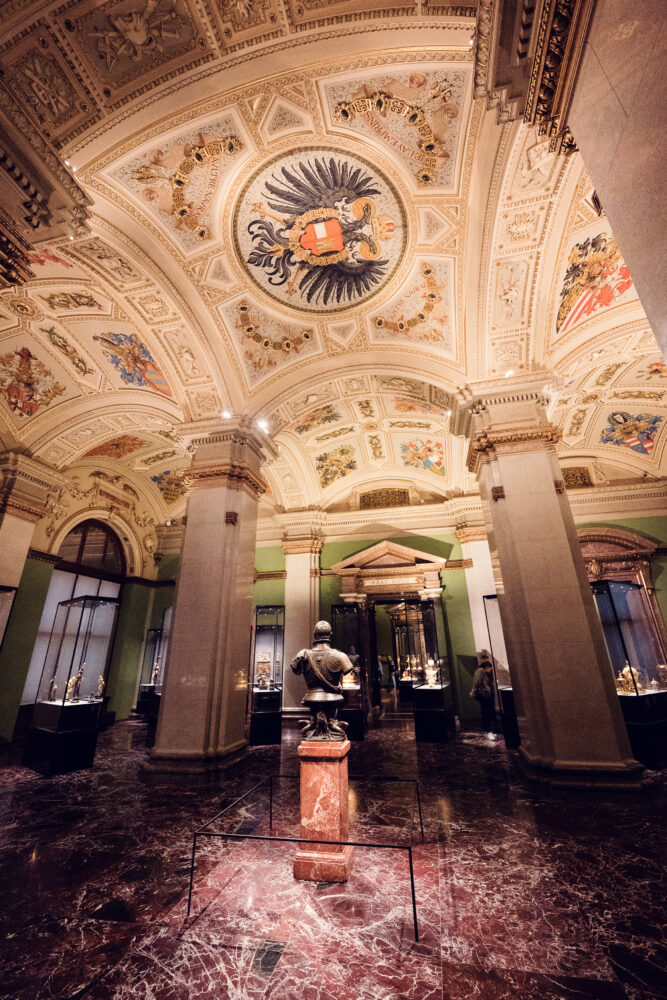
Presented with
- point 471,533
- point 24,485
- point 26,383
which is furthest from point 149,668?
point 471,533

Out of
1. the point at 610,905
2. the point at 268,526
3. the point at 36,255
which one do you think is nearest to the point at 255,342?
the point at 36,255

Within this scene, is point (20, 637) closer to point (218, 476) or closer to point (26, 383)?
point (26, 383)

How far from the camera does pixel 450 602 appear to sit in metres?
11.7

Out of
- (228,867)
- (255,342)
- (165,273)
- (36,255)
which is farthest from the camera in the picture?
(255,342)

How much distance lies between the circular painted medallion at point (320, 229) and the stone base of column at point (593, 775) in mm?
7748

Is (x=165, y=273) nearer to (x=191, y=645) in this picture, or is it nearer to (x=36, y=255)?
(x=36, y=255)

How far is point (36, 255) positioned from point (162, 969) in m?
8.38

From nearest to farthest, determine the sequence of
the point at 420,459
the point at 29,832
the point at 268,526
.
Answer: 1. the point at 29,832
2. the point at 420,459
3. the point at 268,526

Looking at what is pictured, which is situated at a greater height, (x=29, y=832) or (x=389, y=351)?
(x=389, y=351)

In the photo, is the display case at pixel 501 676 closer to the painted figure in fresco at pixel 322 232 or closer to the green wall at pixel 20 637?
the painted figure in fresco at pixel 322 232

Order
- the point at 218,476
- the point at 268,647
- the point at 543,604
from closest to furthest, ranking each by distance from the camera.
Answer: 1. the point at 543,604
2. the point at 218,476
3. the point at 268,647

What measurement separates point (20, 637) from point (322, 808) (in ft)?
31.3

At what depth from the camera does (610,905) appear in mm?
2688

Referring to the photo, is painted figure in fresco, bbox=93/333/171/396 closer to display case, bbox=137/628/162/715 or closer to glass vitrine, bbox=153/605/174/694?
glass vitrine, bbox=153/605/174/694
